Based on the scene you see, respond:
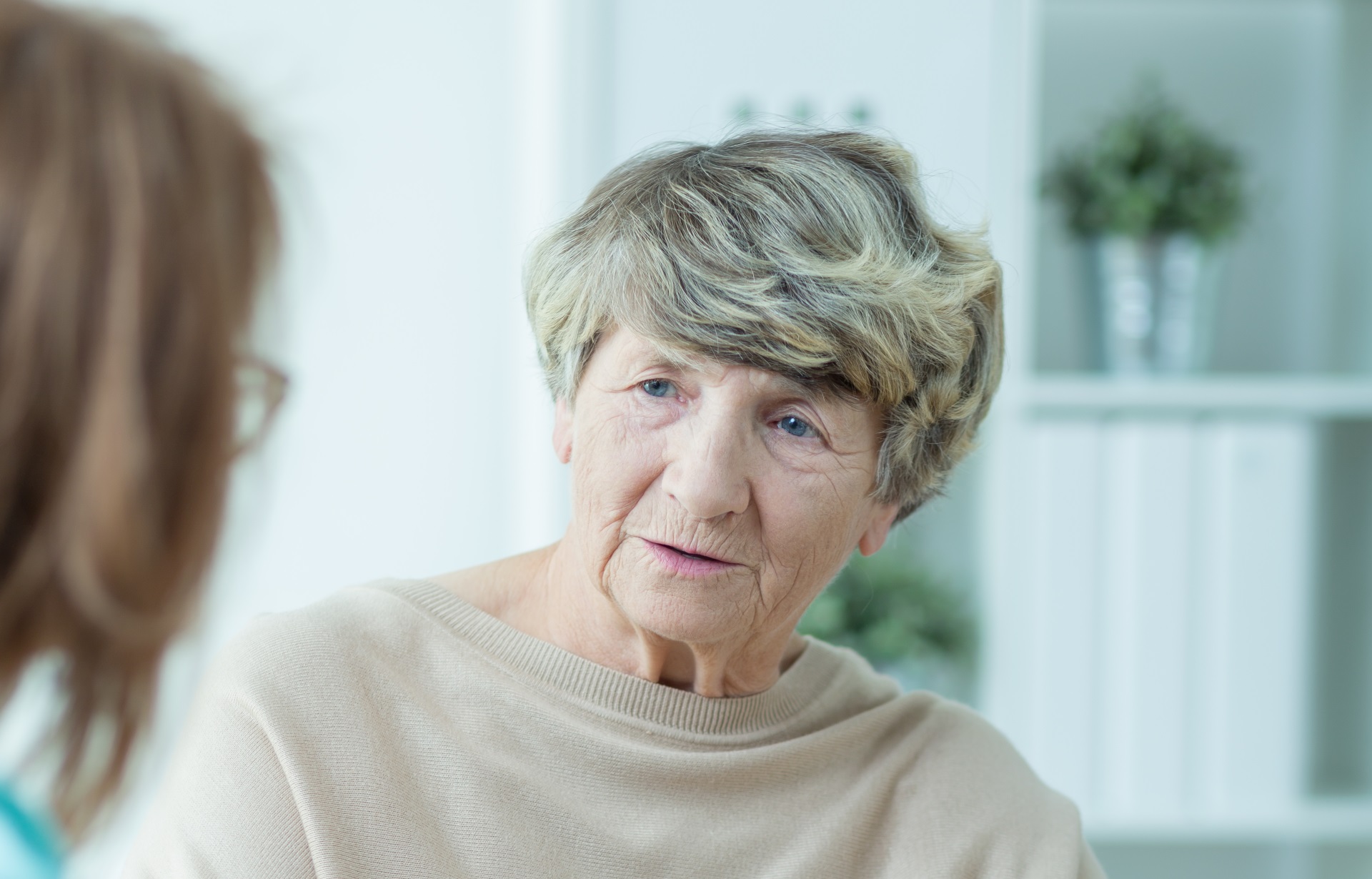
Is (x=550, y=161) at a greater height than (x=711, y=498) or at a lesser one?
greater

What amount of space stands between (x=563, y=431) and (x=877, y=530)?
345 mm

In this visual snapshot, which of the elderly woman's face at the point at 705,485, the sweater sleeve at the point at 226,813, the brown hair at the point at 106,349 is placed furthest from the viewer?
the elderly woman's face at the point at 705,485

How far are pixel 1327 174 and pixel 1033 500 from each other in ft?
2.86

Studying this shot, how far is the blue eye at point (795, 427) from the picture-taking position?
1188 millimetres

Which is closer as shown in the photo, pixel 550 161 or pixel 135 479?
pixel 135 479

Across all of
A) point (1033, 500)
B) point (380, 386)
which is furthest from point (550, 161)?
point (1033, 500)

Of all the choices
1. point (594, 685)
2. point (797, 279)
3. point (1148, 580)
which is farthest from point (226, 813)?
point (1148, 580)

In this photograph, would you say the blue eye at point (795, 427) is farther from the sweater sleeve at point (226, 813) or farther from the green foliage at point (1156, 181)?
the green foliage at point (1156, 181)

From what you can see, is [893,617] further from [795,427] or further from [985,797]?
[795,427]

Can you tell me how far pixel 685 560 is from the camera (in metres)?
1.16

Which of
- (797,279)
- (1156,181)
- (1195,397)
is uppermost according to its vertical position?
(1156,181)

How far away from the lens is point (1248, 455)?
196 cm

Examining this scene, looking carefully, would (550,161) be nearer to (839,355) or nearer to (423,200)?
(423,200)

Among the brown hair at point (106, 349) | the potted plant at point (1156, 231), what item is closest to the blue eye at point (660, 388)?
the brown hair at point (106, 349)
